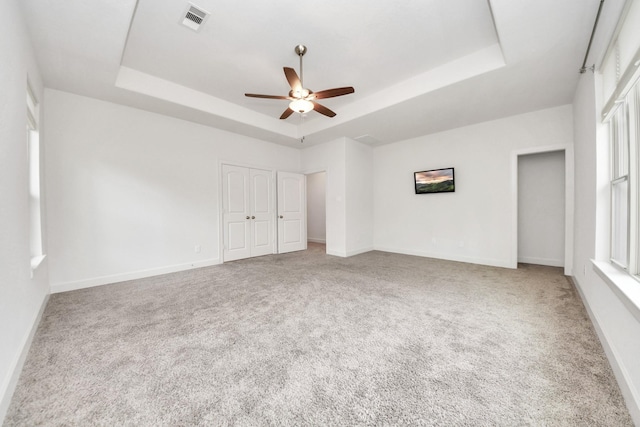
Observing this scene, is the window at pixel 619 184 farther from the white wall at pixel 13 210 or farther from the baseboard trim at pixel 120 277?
the baseboard trim at pixel 120 277

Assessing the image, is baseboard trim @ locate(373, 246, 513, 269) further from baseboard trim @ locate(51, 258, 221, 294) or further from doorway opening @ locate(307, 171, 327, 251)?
baseboard trim @ locate(51, 258, 221, 294)

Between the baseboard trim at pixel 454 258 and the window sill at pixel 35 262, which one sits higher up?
the window sill at pixel 35 262

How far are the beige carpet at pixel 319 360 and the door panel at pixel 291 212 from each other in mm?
2820

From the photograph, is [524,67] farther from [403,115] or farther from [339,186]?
[339,186]

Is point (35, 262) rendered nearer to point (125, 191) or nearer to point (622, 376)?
point (125, 191)

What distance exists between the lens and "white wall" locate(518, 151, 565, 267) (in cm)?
423

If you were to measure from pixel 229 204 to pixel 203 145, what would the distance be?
1214mm

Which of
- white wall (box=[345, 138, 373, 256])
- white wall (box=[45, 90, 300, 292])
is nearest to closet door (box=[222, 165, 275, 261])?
white wall (box=[45, 90, 300, 292])

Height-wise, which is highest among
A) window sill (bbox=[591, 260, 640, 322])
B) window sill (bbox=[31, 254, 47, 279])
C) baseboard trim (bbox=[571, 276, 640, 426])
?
window sill (bbox=[31, 254, 47, 279])

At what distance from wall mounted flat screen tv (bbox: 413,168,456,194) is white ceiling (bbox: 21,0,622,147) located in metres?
1.14

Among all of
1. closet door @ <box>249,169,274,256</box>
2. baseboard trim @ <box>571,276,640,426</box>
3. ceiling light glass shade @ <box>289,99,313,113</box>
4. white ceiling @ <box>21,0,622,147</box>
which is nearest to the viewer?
baseboard trim @ <box>571,276,640,426</box>

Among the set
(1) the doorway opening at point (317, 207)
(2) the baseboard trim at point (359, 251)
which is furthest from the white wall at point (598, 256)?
(1) the doorway opening at point (317, 207)

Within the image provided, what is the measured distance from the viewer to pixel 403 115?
411 cm

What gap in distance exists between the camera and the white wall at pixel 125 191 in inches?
128
